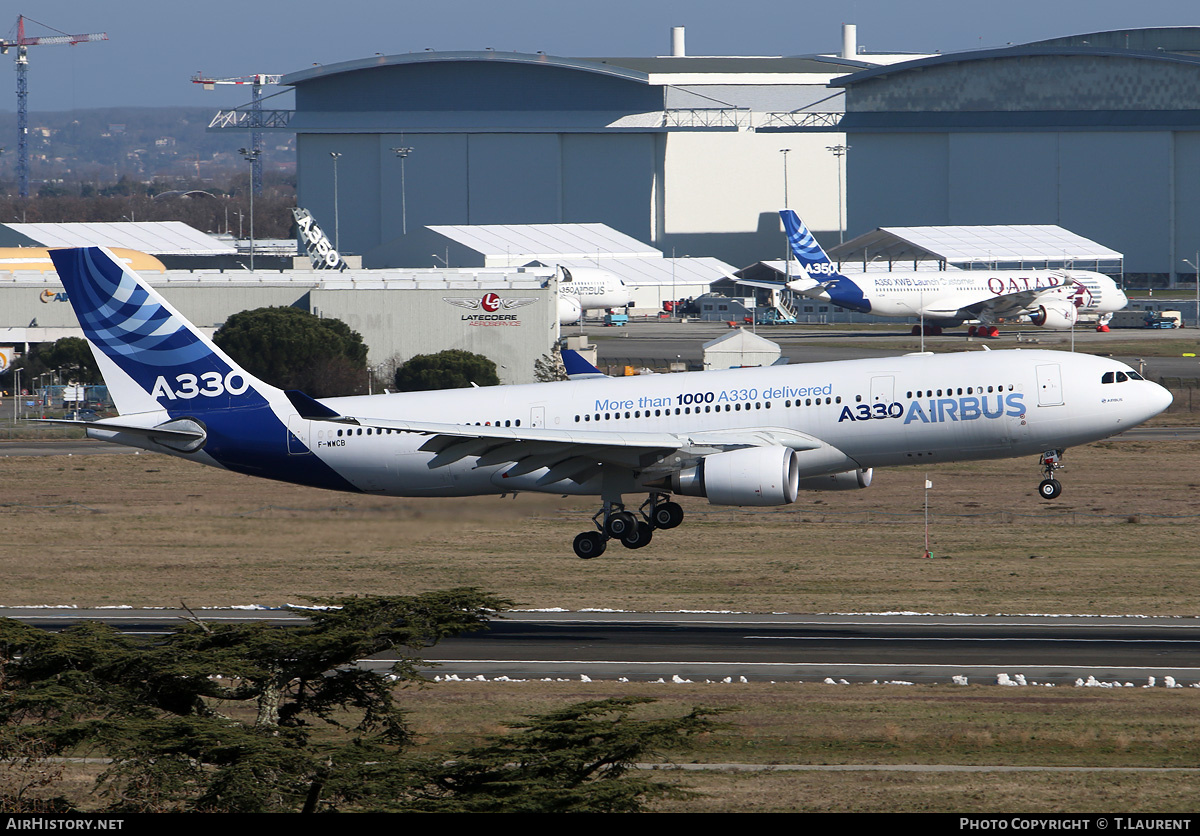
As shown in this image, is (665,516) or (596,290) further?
(596,290)

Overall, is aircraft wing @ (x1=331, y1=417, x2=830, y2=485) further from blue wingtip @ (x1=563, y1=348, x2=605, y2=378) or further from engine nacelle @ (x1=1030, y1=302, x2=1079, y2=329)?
A: engine nacelle @ (x1=1030, y1=302, x2=1079, y2=329)

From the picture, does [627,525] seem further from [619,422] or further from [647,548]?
[647,548]

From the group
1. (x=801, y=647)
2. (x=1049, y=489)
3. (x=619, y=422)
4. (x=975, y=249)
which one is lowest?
(x=801, y=647)

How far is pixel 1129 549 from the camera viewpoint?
190 feet

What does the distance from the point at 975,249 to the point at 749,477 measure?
150764 mm

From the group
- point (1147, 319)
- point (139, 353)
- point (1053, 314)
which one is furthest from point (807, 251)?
point (139, 353)

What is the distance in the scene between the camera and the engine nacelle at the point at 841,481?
4375 centimetres

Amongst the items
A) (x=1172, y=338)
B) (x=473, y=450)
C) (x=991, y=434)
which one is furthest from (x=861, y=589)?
(x=1172, y=338)

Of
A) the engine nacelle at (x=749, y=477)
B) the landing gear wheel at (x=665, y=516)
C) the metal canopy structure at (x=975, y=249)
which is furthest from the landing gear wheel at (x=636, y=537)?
the metal canopy structure at (x=975, y=249)

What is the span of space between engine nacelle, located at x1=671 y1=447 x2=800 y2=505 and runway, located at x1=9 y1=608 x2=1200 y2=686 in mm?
4416

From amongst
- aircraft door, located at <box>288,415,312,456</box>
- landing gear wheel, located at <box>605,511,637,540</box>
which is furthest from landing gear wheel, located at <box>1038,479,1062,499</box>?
aircraft door, located at <box>288,415,312,456</box>

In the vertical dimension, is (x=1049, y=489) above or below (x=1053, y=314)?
below

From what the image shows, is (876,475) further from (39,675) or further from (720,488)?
(39,675)

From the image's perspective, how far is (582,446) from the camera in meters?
41.7
